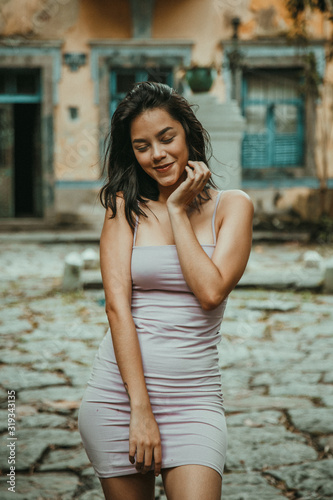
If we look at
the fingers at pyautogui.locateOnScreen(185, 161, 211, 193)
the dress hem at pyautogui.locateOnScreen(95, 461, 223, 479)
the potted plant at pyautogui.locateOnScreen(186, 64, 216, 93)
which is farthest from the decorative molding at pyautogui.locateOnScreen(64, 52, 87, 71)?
the dress hem at pyautogui.locateOnScreen(95, 461, 223, 479)

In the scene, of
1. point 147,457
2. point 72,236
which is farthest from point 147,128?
point 72,236

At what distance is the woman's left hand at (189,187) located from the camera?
6.17 ft

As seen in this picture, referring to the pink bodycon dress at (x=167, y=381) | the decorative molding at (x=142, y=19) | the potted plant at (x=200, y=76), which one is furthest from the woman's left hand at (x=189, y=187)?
the decorative molding at (x=142, y=19)

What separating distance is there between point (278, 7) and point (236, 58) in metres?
1.39

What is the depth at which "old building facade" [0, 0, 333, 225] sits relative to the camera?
12484mm

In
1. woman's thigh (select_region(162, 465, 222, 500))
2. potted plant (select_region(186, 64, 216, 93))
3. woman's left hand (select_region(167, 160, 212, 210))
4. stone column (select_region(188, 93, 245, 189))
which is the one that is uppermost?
potted plant (select_region(186, 64, 216, 93))

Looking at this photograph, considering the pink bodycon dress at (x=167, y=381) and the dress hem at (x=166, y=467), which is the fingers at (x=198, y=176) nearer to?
the pink bodycon dress at (x=167, y=381)

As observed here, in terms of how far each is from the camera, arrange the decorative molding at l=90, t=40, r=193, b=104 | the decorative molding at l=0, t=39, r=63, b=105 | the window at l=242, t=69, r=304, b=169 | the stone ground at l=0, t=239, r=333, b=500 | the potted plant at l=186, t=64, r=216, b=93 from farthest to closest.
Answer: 1. the window at l=242, t=69, r=304, b=169
2. the decorative molding at l=90, t=40, r=193, b=104
3. the decorative molding at l=0, t=39, r=63, b=105
4. the potted plant at l=186, t=64, r=216, b=93
5. the stone ground at l=0, t=239, r=333, b=500

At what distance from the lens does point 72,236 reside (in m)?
11.9

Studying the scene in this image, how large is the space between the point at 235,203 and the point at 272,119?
11.5 meters

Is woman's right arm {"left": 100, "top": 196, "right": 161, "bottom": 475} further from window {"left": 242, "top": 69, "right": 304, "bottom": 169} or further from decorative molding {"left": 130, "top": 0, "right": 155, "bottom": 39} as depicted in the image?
decorative molding {"left": 130, "top": 0, "right": 155, "bottom": 39}

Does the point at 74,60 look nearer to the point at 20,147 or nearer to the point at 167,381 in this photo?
the point at 20,147

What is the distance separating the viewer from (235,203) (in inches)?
75.0

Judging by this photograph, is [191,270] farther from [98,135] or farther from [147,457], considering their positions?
[98,135]
